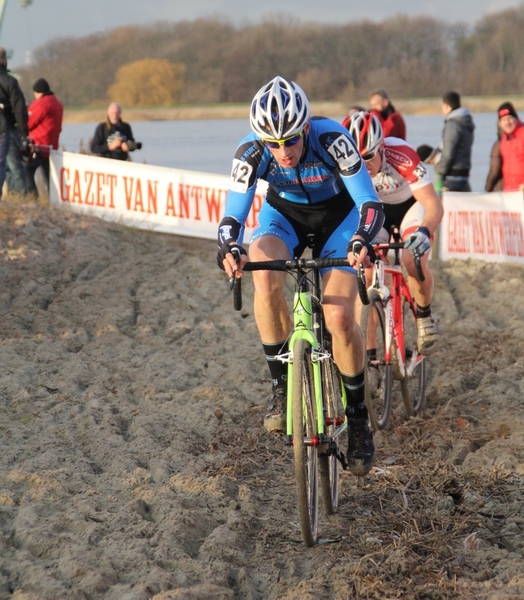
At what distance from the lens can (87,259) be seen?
34.3 ft

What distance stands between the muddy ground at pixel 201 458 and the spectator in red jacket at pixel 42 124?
204cm

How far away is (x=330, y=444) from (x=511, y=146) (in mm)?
7815

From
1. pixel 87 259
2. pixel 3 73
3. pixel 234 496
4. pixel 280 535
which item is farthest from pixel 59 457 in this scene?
pixel 3 73

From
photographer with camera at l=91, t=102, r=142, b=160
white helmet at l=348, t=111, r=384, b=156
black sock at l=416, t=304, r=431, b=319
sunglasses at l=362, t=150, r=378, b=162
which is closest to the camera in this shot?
white helmet at l=348, t=111, r=384, b=156

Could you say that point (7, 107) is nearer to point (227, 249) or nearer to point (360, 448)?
point (227, 249)

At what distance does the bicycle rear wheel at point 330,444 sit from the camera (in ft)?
15.5

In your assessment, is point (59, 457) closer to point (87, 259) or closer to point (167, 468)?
point (167, 468)

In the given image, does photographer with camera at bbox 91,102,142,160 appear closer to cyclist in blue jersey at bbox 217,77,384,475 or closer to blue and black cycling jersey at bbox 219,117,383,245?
cyclist in blue jersey at bbox 217,77,384,475

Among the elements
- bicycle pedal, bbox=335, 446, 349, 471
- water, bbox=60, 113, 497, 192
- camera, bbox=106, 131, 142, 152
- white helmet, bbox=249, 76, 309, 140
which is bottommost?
water, bbox=60, 113, 497, 192

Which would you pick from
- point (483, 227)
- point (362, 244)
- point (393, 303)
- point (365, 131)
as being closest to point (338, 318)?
point (362, 244)

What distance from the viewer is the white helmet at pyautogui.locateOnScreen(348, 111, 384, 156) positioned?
6.34 m

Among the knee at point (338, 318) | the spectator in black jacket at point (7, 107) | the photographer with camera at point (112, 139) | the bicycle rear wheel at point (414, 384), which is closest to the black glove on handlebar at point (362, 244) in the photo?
the knee at point (338, 318)

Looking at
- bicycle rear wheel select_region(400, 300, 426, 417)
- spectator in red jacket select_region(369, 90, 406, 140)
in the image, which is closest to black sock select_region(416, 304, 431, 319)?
bicycle rear wheel select_region(400, 300, 426, 417)

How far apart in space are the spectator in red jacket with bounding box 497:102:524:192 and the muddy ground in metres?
1.66
